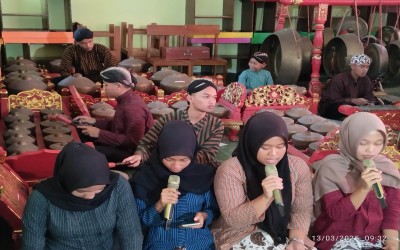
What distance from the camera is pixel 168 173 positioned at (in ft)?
6.26

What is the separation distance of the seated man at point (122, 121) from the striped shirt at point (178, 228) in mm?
1080

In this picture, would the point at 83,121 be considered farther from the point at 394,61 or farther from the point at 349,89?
the point at 394,61

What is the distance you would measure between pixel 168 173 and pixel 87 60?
10.3ft

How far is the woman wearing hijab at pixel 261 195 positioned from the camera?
1779 millimetres

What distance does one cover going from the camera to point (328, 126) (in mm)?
3566

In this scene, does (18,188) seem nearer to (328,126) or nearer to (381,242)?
(381,242)

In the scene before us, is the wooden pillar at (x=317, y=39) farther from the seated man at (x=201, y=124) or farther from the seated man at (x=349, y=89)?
the seated man at (x=201, y=124)

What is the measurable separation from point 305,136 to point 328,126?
327 millimetres

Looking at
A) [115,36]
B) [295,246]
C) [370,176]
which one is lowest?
[295,246]

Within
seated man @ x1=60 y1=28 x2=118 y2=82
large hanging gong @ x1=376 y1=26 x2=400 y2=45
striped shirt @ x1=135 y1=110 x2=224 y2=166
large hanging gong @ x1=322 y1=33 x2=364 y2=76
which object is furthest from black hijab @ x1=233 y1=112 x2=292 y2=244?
large hanging gong @ x1=376 y1=26 x2=400 y2=45

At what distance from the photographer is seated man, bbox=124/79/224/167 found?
247 cm

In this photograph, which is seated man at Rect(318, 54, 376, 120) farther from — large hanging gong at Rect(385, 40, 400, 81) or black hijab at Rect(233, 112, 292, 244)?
black hijab at Rect(233, 112, 292, 244)

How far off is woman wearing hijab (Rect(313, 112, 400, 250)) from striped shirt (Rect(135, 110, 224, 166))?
2.08ft

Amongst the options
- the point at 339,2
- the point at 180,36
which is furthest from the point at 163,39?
the point at 339,2
